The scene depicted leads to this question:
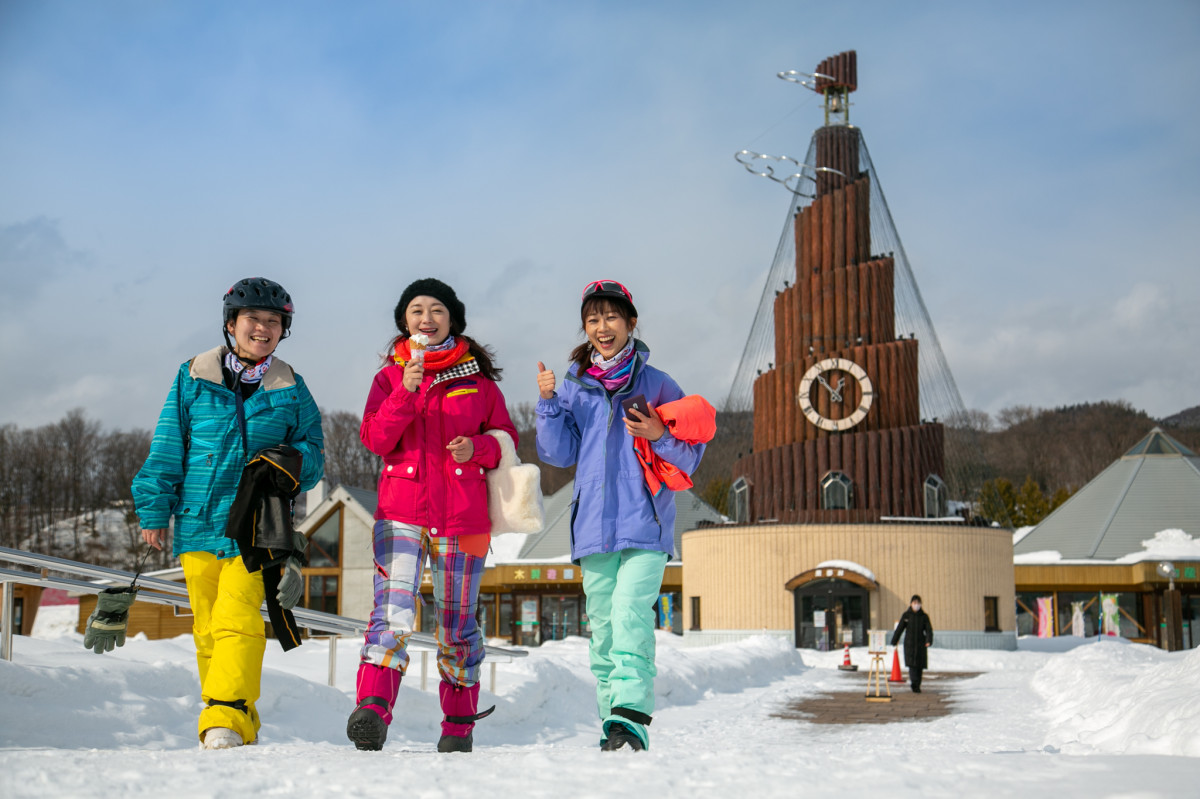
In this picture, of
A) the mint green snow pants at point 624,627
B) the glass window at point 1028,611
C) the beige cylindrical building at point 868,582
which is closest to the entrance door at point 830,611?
the beige cylindrical building at point 868,582

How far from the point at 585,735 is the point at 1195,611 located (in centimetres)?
3510

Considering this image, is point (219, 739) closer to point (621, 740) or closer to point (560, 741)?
point (621, 740)

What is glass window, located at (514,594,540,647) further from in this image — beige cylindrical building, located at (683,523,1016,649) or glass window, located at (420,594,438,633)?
beige cylindrical building, located at (683,523,1016,649)

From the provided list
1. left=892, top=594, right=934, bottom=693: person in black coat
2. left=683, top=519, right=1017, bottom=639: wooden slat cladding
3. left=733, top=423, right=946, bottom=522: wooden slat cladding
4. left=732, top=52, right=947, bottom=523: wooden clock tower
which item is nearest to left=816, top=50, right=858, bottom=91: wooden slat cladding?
left=732, top=52, right=947, bottom=523: wooden clock tower

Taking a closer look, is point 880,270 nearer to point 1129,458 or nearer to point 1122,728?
point 1129,458

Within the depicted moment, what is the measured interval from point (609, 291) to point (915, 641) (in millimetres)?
12690

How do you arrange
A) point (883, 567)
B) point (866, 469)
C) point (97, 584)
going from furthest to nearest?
point (866, 469), point (883, 567), point (97, 584)

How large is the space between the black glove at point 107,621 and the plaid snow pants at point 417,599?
3.77 feet

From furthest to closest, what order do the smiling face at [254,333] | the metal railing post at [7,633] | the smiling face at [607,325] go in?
the metal railing post at [7,633] < the smiling face at [607,325] < the smiling face at [254,333]

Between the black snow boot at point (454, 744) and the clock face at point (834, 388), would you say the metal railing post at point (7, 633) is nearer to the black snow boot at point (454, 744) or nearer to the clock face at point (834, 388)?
the black snow boot at point (454, 744)

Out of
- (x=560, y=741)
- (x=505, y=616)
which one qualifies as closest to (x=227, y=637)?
(x=560, y=741)

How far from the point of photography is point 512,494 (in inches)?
197

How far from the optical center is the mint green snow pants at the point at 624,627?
4.61 m

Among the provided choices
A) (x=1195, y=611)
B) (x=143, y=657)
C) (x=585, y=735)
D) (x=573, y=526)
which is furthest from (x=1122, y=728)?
(x=1195, y=611)
